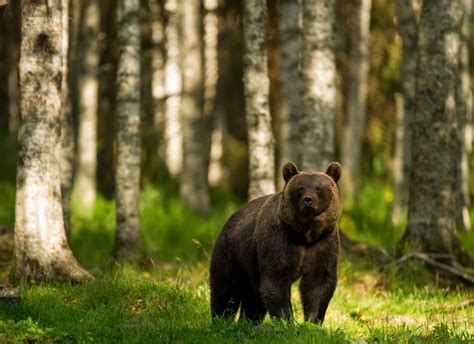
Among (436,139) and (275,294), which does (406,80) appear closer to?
(436,139)

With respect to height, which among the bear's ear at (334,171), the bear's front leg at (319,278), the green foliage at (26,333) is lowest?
the green foliage at (26,333)

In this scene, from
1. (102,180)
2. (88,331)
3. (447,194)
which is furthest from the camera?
(102,180)

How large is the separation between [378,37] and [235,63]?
14.7 feet

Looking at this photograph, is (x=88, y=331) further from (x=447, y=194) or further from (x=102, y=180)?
(x=102, y=180)

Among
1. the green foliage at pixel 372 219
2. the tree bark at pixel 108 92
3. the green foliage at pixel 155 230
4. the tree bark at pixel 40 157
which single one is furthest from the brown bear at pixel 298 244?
the tree bark at pixel 108 92

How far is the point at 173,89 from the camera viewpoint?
76.1ft

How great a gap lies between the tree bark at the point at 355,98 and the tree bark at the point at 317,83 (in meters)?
8.73

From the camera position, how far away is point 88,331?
26.2ft

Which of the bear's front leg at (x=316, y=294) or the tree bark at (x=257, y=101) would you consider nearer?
the bear's front leg at (x=316, y=294)

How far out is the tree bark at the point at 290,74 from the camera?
17.4 meters

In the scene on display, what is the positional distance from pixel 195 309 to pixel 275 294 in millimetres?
1419

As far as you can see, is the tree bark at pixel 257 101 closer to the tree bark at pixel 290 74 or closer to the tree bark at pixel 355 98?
the tree bark at pixel 290 74

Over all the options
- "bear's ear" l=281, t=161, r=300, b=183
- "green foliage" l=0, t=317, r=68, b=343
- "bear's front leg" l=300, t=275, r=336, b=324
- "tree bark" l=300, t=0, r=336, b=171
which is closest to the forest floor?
"green foliage" l=0, t=317, r=68, b=343

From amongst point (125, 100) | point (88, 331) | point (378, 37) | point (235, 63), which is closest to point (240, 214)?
point (88, 331)
